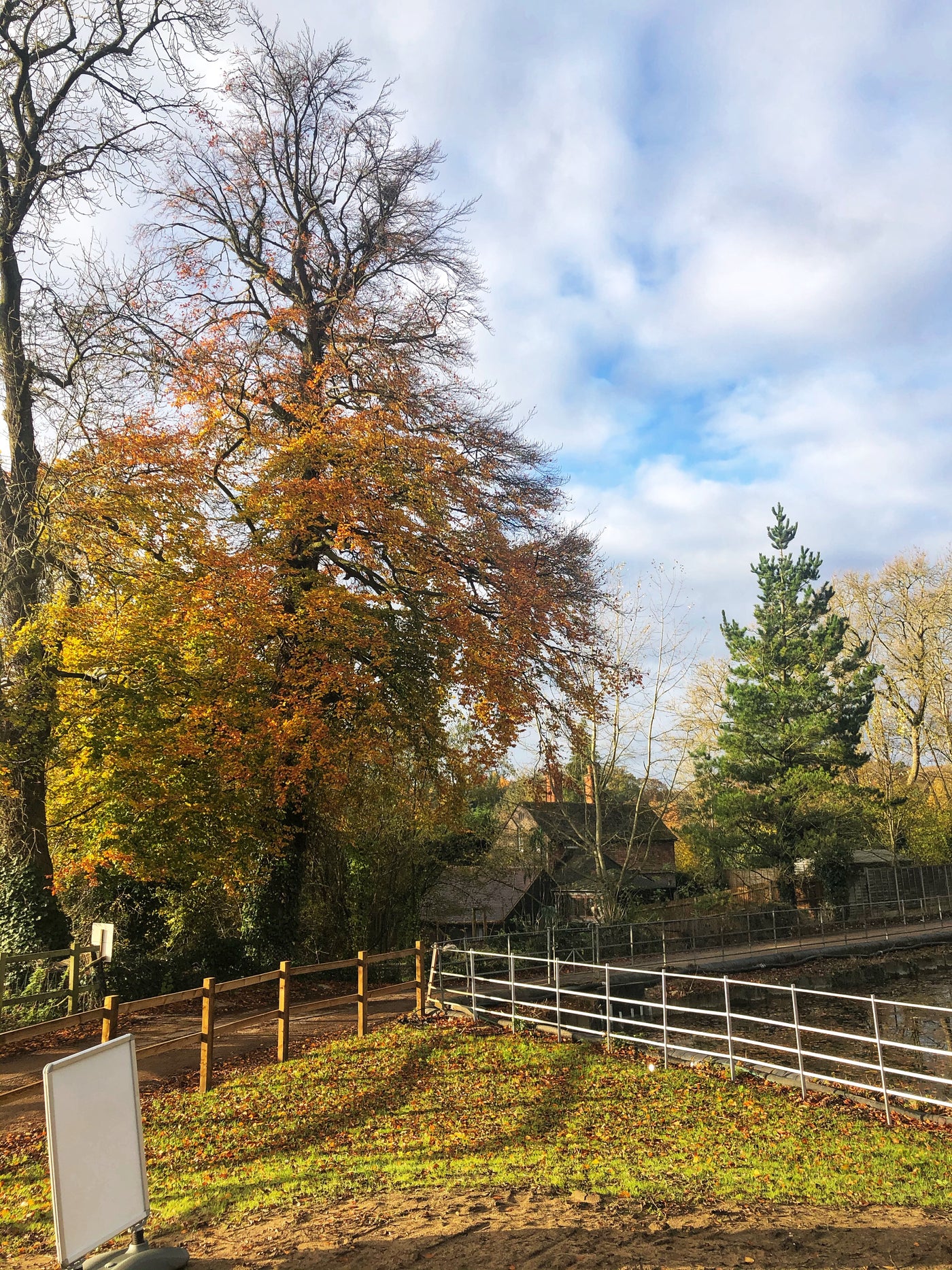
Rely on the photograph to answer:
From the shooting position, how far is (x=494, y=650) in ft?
59.5

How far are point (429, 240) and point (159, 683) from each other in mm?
13810

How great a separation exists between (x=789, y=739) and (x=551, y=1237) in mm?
33843

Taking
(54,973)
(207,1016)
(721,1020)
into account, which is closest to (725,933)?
(721,1020)

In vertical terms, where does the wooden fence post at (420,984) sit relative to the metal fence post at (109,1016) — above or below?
below

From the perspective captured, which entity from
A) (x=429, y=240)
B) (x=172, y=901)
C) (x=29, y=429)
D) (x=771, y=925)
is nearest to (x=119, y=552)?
(x=29, y=429)

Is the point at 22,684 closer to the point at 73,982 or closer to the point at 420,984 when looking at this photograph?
the point at 73,982

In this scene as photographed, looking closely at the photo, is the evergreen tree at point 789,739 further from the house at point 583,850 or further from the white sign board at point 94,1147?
the white sign board at point 94,1147

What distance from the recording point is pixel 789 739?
3675cm

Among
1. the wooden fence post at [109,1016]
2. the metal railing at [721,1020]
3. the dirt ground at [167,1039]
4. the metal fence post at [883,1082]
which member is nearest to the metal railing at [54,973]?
the dirt ground at [167,1039]

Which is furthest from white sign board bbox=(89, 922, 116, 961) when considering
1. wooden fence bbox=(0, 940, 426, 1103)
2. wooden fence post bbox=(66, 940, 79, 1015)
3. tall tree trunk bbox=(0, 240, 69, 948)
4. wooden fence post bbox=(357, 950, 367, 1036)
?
tall tree trunk bbox=(0, 240, 69, 948)

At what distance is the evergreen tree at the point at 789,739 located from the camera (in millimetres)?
35562

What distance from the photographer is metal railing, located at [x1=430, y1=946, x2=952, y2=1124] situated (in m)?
10.5

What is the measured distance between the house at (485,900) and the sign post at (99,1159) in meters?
20.2

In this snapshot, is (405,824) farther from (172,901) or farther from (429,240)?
(429,240)
